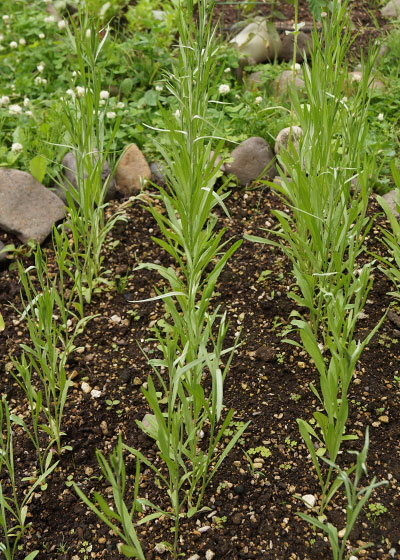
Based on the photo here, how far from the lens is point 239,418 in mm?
2275

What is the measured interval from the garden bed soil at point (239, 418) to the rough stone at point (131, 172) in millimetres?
509

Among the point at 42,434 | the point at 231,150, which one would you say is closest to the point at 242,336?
the point at 42,434

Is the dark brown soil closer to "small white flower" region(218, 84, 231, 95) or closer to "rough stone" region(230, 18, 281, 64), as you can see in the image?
"small white flower" region(218, 84, 231, 95)

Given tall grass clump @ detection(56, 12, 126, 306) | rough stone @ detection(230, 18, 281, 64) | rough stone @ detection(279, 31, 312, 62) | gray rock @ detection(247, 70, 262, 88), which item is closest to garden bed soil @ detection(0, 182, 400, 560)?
tall grass clump @ detection(56, 12, 126, 306)

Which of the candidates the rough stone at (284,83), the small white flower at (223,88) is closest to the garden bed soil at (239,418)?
the small white flower at (223,88)

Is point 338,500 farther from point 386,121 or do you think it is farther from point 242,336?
point 386,121

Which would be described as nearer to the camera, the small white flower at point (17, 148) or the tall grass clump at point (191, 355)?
the tall grass clump at point (191, 355)

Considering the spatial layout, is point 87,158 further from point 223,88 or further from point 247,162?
point 223,88

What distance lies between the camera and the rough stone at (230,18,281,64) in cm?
496

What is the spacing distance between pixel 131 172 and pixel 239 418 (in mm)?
1699

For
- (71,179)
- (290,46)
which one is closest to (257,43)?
(290,46)

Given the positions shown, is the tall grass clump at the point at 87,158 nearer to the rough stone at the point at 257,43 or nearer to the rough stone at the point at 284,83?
the rough stone at the point at 284,83

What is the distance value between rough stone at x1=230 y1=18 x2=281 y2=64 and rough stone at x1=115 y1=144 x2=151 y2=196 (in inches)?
69.0

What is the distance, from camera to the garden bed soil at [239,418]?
1.95 meters
